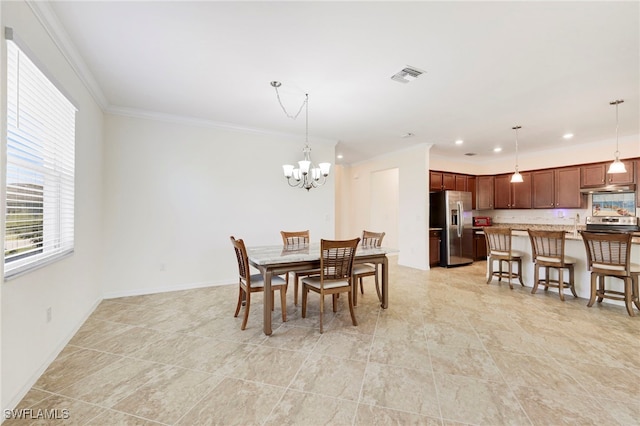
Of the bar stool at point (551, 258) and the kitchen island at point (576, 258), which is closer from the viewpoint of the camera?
the kitchen island at point (576, 258)

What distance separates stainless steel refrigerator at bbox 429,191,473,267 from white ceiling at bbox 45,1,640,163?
2.18 meters

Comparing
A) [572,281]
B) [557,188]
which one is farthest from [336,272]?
[557,188]

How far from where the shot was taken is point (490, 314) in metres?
3.26

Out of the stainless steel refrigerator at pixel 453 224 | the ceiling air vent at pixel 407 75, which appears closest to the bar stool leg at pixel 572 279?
the stainless steel refrigerator at pixel 453 224

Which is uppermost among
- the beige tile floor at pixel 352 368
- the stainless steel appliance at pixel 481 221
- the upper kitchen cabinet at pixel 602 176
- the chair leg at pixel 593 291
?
the upper kitchen cabinet at pixel 602 176

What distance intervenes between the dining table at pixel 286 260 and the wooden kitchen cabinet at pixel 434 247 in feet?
9.87

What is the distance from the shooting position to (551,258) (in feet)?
12.9

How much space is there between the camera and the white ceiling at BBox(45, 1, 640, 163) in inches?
77.6

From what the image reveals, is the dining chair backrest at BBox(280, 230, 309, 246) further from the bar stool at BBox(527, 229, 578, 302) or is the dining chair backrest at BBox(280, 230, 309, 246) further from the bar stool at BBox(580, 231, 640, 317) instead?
the bar stool at BBox(580, 231, 640, 317)

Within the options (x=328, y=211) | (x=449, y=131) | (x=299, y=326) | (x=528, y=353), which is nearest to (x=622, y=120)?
(x=449, y=131)

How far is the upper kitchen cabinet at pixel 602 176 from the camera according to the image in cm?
483

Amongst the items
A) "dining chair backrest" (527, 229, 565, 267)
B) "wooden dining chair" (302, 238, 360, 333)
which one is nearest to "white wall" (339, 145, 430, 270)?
"dining chair backrest" (527, 229, 565, 267)

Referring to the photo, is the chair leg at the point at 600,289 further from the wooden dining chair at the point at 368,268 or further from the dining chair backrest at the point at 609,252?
the wooden dining chair at the point at 368,268

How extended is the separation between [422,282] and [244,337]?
10.9 ft
